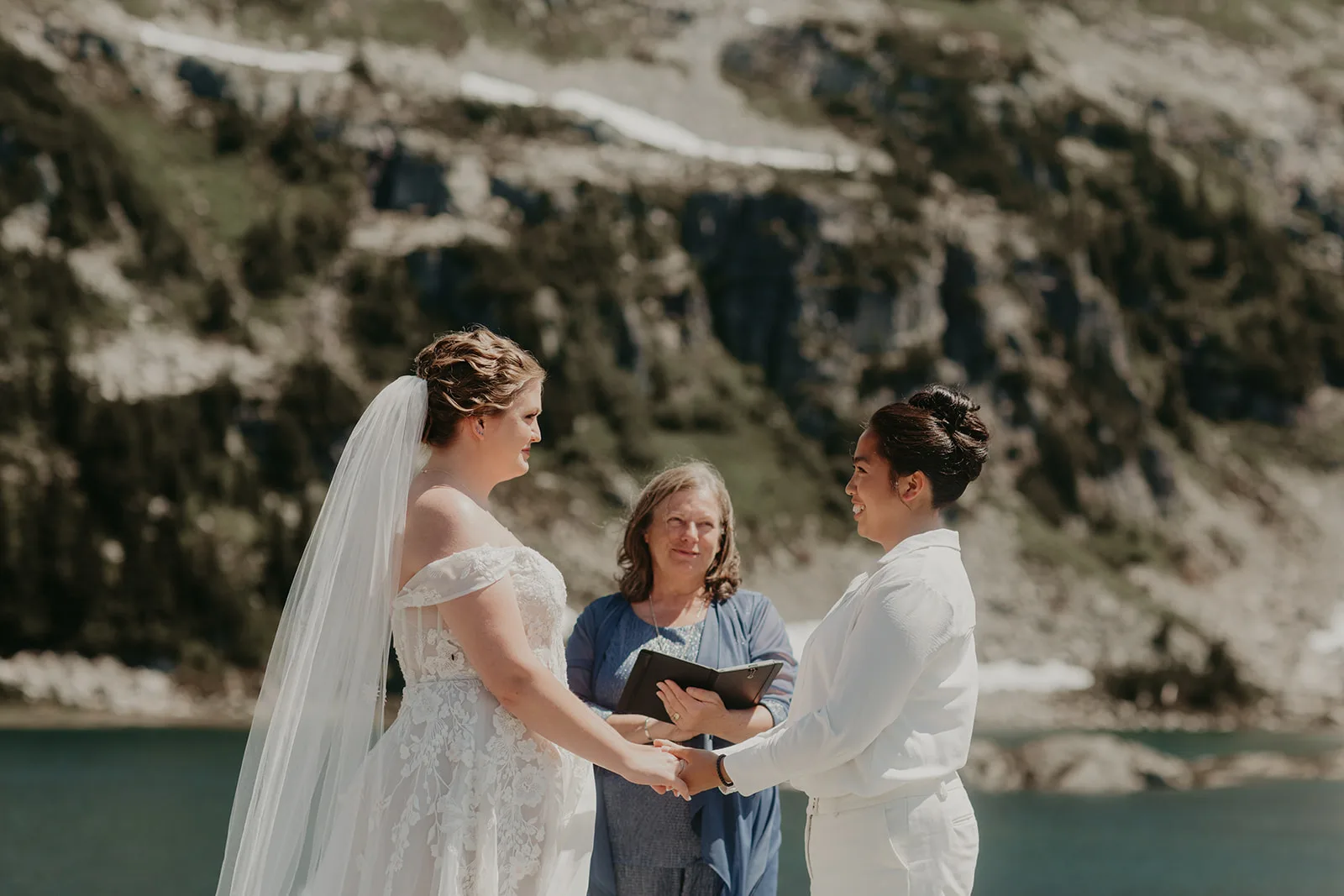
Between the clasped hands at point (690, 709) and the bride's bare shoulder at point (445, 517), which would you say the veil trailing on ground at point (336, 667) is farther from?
the clasped hands at point (690, 709)

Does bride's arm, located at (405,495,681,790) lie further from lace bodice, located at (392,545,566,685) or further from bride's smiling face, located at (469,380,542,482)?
bride's smiling face, located at (469,380,542,482)

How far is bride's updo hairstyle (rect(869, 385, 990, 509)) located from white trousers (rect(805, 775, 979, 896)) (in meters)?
0.94

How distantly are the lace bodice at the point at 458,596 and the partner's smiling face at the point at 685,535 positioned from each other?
138 centimetres

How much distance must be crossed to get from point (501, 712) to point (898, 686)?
50.0 inches

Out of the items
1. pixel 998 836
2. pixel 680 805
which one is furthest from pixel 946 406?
pixel 998 836

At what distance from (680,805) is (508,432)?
1890 millimetres

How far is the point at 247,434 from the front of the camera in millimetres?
90750

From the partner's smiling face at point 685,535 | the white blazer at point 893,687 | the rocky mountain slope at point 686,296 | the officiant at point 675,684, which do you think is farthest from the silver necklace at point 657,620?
the rocky mountain slope at point 686,296

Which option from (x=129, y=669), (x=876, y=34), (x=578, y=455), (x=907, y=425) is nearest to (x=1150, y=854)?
(x=907, y=425)

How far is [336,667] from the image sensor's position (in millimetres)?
4844

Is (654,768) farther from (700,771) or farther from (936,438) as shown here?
(936,438)

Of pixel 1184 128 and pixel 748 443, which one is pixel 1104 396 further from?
pixel 1184 128

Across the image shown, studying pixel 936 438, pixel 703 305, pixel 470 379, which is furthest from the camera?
pixel 703 305

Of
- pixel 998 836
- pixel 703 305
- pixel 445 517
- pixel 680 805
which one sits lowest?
pixel 680 805
